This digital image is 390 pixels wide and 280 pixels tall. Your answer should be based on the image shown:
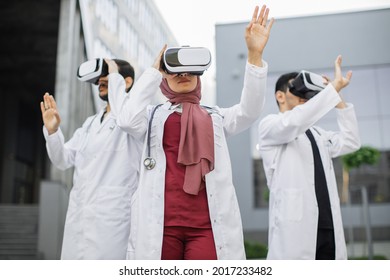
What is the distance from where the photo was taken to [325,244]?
7.99ft

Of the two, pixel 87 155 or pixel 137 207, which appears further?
pixel 87 155

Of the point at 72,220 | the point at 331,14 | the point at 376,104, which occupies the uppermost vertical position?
the point at 331,14

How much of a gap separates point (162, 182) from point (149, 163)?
0.10 meters

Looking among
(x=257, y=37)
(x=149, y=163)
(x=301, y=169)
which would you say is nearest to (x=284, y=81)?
(x=301, y=169)

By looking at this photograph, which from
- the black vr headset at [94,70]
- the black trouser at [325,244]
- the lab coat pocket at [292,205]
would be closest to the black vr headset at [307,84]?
the lab coat pocket at [292,205]

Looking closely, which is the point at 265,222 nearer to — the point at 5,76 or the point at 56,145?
the point at 56,145

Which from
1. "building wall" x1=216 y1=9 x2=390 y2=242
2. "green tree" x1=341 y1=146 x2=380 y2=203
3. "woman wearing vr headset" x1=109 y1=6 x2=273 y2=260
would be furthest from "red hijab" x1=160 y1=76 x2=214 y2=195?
Result: "green tree" x1=341 y1=146 x2=380 y2=203

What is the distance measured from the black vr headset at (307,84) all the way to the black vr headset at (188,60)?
763mm

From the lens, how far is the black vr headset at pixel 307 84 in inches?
103

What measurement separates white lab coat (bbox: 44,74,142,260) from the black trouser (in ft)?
3.08

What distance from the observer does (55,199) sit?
20.6 feet

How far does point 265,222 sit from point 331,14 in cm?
160

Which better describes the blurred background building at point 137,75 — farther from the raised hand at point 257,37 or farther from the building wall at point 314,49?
the raised hand at point 257,37
